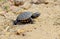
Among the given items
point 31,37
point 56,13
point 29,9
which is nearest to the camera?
point 31,37

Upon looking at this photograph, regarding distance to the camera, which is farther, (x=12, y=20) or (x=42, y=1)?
(x=42, y=1)

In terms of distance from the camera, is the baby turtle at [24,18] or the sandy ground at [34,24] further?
the baby turtle at [24,18]

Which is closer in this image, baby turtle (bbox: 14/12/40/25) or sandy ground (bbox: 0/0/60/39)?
sandy ground (bbox: 0/0/60/39)

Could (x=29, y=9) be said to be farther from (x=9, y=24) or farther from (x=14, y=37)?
(x=14, y=37)

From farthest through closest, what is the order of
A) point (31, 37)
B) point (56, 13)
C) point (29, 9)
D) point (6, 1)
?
point (6, 1)
point (29, 9)
point (56, 13)
point (31, 37)

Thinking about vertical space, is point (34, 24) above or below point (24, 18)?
below

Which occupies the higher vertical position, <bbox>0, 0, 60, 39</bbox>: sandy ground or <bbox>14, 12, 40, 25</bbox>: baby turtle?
<bbox>14, 12, 40, 25</bbox>: baby turtle

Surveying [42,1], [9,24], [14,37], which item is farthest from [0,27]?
[42,1]

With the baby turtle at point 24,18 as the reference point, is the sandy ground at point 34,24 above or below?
below
